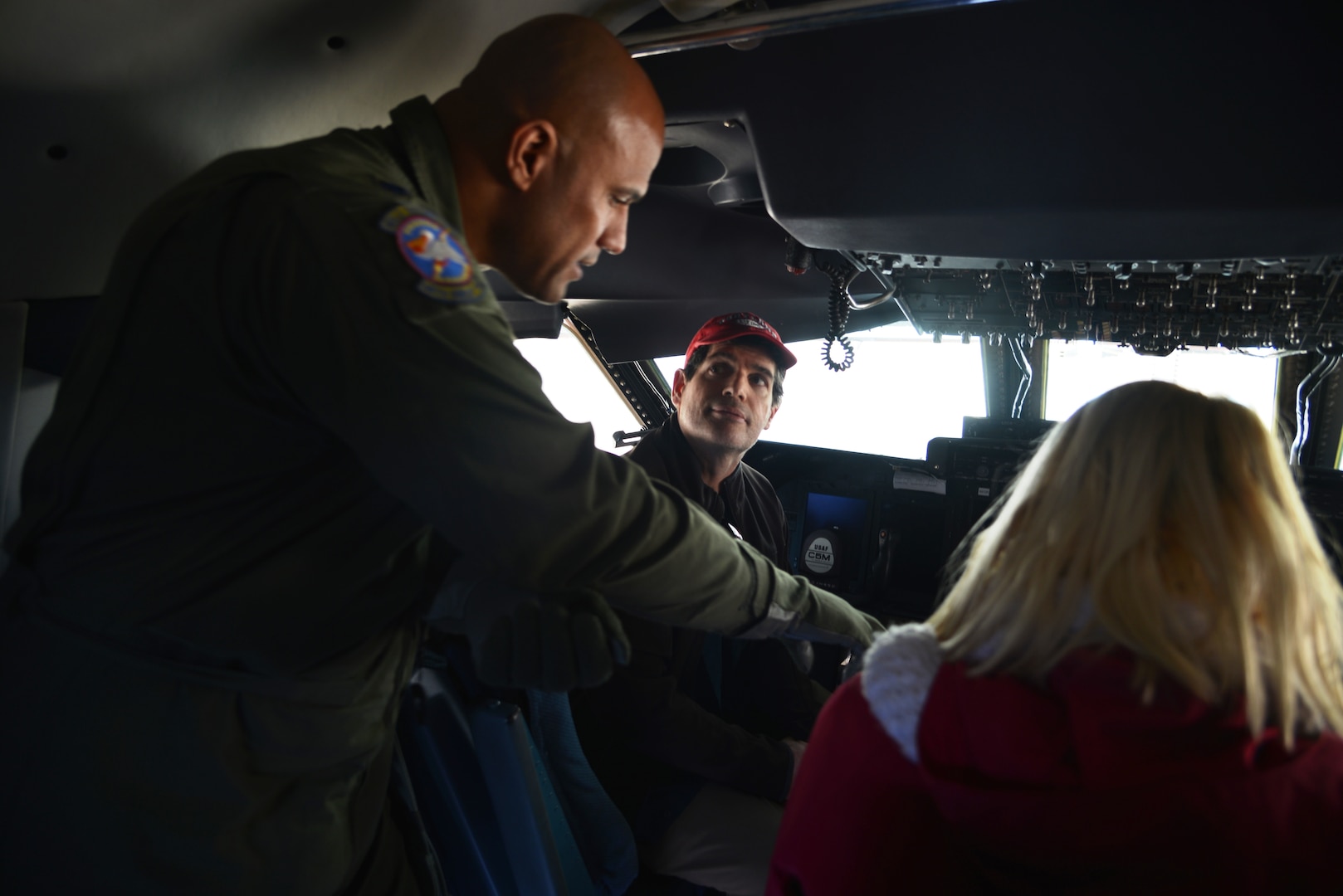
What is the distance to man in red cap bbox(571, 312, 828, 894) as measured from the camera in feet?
6.04

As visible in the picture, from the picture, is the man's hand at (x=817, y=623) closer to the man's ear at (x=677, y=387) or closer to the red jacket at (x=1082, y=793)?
the red jacket at (x=1082, y=793)

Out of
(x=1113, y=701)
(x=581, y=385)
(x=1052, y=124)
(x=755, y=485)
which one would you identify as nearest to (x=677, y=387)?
(x=755, y=485)

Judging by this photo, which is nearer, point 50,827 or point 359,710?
point 50,827

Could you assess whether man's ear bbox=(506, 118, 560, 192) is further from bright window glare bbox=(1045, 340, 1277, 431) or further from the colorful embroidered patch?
bright window glare bbox=(1045, 340, 1277, 431)

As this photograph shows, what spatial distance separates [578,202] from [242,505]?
1.92 feet

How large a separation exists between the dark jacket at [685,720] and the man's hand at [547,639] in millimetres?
813

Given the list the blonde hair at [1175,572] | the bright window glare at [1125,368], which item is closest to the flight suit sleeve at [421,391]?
the blonde hair at [1175,572]

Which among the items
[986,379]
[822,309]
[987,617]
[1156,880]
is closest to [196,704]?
[987,617]

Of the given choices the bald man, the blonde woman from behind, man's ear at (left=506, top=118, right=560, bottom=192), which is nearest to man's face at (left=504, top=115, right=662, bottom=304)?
man's ear at (left=506, top=118, right=560, bottom=192)

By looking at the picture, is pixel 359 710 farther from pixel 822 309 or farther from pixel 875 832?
pixel 822 309

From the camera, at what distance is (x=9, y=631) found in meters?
0.95

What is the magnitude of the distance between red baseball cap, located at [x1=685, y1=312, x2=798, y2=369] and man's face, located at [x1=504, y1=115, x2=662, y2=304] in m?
1.29

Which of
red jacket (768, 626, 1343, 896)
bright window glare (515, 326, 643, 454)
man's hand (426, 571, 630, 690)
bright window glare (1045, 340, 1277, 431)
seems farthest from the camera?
bright window glare (515, 326, 643, 454)

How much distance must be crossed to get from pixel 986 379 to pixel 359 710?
3.48 m
